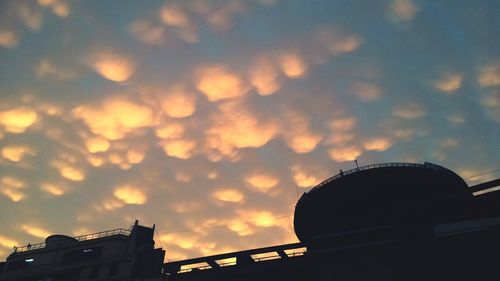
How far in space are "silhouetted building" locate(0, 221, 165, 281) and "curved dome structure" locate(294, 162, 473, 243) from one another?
23059 mm

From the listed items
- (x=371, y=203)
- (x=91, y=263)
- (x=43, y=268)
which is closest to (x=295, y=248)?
(x=371, y=203)

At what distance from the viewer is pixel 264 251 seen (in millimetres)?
39219

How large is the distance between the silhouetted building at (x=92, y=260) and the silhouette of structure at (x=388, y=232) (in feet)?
23.6

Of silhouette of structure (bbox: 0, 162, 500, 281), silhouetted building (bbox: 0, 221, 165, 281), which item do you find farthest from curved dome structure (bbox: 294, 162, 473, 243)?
silhouetted building (bbox: 0, 221, 165, 281)

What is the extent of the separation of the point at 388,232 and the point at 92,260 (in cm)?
3837

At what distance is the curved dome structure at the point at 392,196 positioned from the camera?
31.8 m

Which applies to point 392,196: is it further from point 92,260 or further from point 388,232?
point 92,260

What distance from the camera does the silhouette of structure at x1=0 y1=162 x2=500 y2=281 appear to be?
28.7 m

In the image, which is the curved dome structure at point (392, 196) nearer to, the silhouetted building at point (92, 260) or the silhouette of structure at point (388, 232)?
the silhouette of structure at point (388, 232)

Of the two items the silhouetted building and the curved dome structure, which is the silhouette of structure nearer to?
the curved dome structure

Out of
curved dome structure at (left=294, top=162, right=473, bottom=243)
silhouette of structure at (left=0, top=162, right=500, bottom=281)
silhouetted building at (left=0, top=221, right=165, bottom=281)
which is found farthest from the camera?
silhouetted building at (left=0, top=221, right=165, bottom=281)

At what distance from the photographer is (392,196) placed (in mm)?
33812

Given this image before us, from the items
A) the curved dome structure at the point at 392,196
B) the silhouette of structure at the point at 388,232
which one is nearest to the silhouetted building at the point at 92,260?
the silhouette of structure at the point at 388,232

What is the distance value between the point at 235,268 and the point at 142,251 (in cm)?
1376
